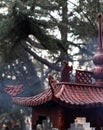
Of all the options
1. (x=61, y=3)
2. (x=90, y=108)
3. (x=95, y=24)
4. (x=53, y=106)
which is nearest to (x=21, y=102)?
(x=53, y=106)

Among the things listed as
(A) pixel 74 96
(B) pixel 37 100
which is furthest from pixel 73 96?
(B) pixel 37 100

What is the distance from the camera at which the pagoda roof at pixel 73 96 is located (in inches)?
160

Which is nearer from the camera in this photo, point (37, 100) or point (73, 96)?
point (73, 96)

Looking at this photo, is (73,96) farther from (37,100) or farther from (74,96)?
(37,100)

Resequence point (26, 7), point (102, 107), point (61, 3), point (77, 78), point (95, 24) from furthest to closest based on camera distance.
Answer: point (61, 3)
point (95, 24)
point (26, 7)
point (77, 78)
point (102, 107)

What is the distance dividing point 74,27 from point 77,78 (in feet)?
18.8

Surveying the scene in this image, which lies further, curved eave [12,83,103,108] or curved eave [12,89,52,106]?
curved eave [12,89,52,106]

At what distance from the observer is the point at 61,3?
10.4 meters

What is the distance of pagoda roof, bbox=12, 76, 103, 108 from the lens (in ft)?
13.3

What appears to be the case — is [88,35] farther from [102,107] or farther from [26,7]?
[102,107]

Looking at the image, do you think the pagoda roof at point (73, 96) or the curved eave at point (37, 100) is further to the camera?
the curved eave at point (37, 100)

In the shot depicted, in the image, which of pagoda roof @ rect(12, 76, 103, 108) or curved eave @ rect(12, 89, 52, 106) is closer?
pagoda roof @ rect(12, 76, 103, 108)

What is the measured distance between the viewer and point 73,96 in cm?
435

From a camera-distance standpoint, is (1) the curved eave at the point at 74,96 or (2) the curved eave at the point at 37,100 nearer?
(1) the curved eave at the point at 74,96
